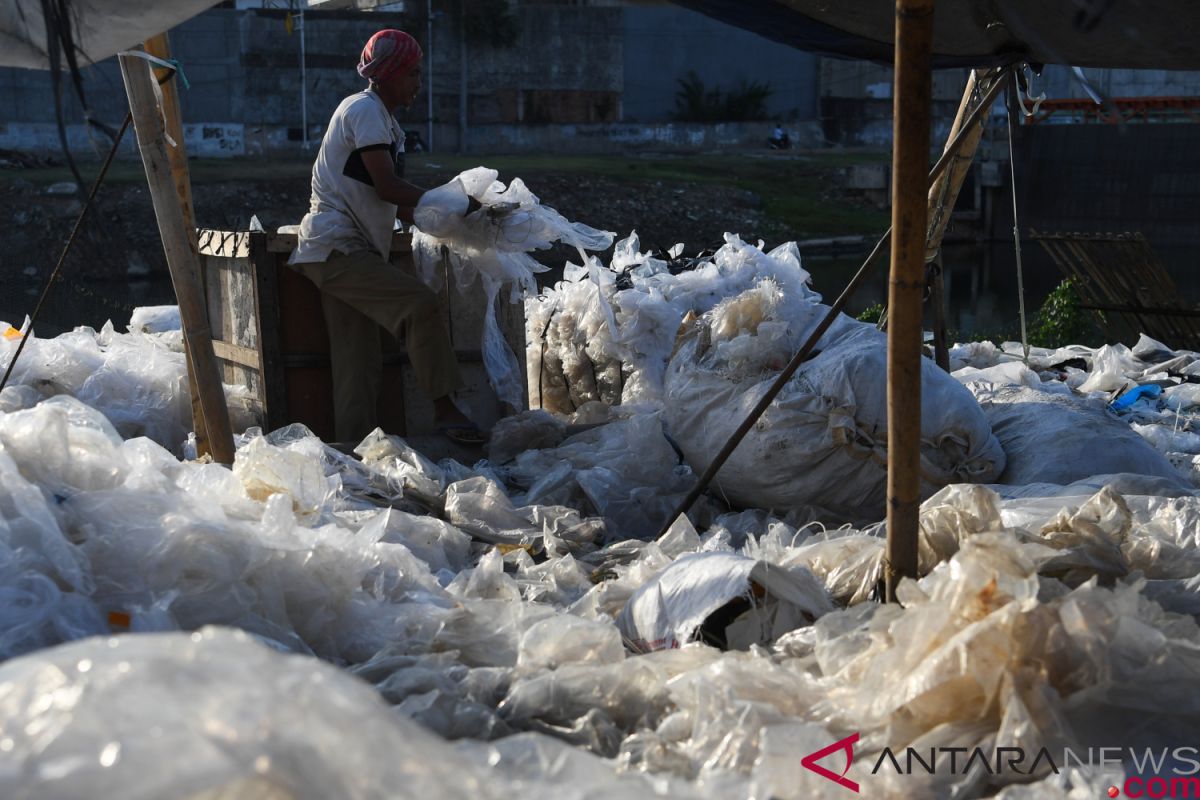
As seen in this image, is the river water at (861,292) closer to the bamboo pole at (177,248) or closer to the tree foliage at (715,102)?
the bamboo pole at (177,248)

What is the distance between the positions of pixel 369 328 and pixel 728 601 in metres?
2.56

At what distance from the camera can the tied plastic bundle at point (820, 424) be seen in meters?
3.80

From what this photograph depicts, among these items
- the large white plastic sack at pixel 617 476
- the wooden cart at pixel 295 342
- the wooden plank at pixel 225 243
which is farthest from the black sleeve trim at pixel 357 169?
the large white plastic sack at pixel 617 476

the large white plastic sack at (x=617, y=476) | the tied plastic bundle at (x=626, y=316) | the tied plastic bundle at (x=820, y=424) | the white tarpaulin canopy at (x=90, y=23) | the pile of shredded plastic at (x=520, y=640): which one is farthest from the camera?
the tied plastic bundle at (x=626, y=316)

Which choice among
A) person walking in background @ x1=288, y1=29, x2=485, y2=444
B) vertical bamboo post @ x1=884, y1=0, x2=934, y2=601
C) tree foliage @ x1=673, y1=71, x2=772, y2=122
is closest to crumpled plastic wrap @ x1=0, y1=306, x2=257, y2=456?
person walking in background @ x1=288, y1=29, x2=485, y2=444

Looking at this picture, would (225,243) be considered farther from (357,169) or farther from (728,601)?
(728,601)

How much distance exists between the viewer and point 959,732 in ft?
6.40

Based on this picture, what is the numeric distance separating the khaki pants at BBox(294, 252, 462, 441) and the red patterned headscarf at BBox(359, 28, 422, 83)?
0.68 m

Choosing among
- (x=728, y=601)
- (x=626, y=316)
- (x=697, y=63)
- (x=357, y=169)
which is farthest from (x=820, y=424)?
(x=697, y=63)

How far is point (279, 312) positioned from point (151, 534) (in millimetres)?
2274

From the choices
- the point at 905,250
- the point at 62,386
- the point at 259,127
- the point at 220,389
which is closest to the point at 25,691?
the point at 905,250

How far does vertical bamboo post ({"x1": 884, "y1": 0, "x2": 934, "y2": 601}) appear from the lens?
2.44 meters

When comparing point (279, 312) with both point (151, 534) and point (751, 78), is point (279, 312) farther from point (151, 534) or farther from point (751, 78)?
point (751, 78)

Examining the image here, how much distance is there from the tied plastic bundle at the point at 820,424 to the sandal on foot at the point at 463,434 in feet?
3.38
